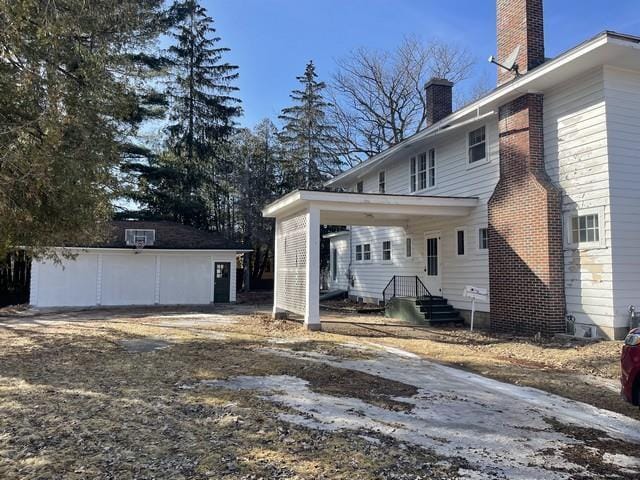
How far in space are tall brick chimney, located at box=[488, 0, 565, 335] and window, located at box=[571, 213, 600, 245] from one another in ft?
1.04

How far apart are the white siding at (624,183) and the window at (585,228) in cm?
39

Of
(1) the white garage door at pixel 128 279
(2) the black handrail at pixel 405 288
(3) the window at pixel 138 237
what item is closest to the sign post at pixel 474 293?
(2) the black handrail at pixel 405 288

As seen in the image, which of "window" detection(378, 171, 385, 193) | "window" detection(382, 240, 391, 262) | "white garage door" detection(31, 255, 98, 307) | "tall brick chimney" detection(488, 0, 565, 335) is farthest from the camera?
"white garage door" detection(31, 255, 98, 307)

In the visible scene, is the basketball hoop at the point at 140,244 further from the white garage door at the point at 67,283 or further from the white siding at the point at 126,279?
the white garage door at the point at 67,283

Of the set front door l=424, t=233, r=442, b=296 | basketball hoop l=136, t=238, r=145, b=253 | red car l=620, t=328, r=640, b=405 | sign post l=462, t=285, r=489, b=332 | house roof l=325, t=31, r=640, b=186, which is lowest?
red car l=620, t=328, r=640, b=405

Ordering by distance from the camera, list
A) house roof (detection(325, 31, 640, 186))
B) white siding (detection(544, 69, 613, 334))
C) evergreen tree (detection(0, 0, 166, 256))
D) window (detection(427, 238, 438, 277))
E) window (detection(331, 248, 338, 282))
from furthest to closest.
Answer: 1. window (detection(331, 248, 338, 282))
2. window (detection(427, 238, 438, 277))
3. white siding (detection(544, 69, 613, 334))
4. house roof (detection(325, 31, 640, 186))
5. evergreen tree (detection(0, 0, 166, 256))

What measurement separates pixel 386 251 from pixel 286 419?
14760 mm

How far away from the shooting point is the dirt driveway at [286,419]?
3820mm

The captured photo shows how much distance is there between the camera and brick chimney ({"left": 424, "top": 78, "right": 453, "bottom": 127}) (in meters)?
17.5

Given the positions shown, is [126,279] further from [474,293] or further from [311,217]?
[474,293]

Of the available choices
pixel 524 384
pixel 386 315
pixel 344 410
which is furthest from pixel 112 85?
pixel 386 315

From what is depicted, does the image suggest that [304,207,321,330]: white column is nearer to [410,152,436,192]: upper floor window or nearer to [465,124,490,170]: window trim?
[465,124,490,170]: window trim

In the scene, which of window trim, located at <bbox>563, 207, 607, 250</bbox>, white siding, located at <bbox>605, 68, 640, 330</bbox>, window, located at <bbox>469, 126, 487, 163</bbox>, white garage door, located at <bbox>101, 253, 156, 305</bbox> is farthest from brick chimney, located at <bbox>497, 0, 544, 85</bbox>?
white garage door, located at <bbox>101, 253, 156, 305</bbox>

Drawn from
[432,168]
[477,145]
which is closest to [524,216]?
[477,145]
